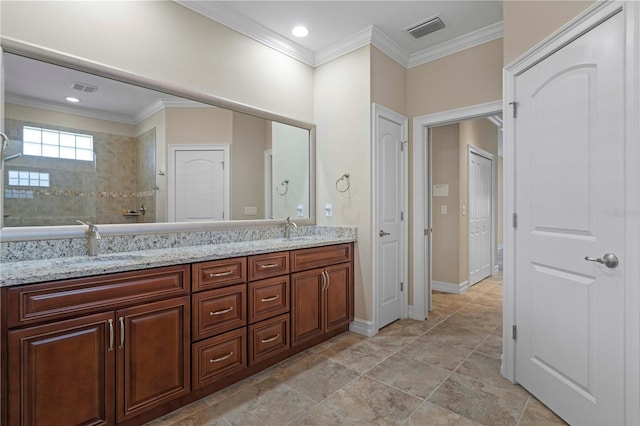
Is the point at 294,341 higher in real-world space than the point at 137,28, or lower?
lower

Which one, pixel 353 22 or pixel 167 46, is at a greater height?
pixel 353 22

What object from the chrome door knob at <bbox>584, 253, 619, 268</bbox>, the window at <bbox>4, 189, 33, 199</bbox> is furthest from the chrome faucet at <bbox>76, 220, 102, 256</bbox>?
the chrome door knob at <bbox>584, 253, 619, 268</bbox>

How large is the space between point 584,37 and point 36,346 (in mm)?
2984

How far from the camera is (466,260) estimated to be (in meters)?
4.54

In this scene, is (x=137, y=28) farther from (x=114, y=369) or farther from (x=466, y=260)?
(x=466, y=260)

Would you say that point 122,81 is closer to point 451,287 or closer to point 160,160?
point 160,160

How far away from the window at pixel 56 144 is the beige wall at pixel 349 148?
202cm

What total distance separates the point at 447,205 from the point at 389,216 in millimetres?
1685

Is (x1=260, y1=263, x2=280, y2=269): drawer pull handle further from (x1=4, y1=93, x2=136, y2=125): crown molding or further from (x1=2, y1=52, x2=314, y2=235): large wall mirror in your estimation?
(x1=4, y1=93, x2=136, y2=125): crown molding

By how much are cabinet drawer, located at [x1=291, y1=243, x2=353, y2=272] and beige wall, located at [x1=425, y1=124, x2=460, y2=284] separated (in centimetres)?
204

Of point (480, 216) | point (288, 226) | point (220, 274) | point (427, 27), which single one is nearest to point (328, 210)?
point (288, 226)

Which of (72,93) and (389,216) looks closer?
(72,93)

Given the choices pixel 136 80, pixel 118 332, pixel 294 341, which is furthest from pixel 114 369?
pixel 136 80

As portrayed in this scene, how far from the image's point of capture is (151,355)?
5.54ft
